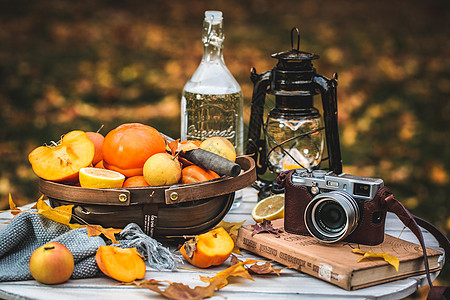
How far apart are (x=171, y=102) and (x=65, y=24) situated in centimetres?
202

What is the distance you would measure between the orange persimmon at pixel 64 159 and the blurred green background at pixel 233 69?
5.83 feet

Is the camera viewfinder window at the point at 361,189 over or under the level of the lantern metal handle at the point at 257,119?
under

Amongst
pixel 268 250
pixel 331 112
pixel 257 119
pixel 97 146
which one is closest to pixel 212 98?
pixel 257 119

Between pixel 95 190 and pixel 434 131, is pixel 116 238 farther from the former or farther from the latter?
pixel 434 131

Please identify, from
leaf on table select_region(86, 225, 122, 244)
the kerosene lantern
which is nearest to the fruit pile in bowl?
leaf on table select_region(86, 225, 122, 244)

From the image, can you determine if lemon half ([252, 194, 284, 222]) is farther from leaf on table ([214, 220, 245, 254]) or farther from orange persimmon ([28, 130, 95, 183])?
orange persimmon ([28, 130, 95, 183])

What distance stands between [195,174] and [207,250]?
0.23 meters

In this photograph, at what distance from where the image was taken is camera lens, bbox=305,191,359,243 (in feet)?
4.38

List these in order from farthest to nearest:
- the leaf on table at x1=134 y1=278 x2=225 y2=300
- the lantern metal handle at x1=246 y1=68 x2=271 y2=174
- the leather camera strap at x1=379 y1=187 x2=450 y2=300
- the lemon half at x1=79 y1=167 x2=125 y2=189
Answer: the lantern metal handle at x1=246 y1=68 x2=271 y2=174, the lemon half at x1=79 y1=167 x2=125 y2=189, the leather camera strap at x1=379 y1=187 x2=450 y2=300, the leaf on table at x1=134 y1=278 x2=225 y2=300

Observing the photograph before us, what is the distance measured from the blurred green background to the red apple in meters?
2.01

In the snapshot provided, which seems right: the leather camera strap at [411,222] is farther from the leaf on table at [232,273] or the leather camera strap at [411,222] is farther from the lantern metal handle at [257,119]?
the lantern metal handle at [257,119]

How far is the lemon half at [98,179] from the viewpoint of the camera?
4.63ft

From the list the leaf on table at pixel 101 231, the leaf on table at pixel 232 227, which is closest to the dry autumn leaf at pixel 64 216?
the leaf on table at pixel 101 231

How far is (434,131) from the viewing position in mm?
4008
